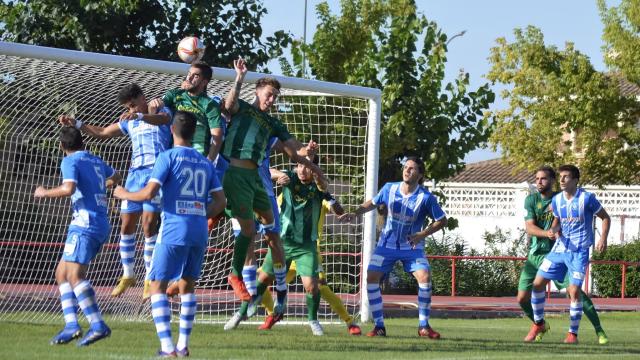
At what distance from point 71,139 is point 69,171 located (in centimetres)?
35

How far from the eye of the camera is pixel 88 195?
394 inches

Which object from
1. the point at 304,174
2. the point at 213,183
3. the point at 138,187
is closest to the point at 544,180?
the point at 304,174

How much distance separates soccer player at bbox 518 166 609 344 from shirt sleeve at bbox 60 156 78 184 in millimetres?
5429

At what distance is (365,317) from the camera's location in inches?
605

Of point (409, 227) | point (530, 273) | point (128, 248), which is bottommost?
point (530, 273)

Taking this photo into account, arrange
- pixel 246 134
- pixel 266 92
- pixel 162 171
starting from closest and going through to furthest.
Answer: pixel 162 171 < pixel 246 134 < pixel 266 92

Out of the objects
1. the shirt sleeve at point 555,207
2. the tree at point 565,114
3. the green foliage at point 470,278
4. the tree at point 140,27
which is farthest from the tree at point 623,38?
the shirt sleeve at point 555,207

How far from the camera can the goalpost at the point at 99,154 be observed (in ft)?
44.7

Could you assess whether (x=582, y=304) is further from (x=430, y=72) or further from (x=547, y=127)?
(x=547, y=127)

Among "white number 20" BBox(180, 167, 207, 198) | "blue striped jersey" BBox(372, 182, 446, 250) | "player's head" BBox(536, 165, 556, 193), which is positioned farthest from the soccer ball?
"player's head" BBox(536, 165, 556, 193)

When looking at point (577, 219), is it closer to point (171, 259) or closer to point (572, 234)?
point (572, 234)

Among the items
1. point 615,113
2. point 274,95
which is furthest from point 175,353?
point 615,113

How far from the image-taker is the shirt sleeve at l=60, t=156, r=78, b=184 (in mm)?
9727

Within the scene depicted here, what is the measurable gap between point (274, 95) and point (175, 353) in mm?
3118
